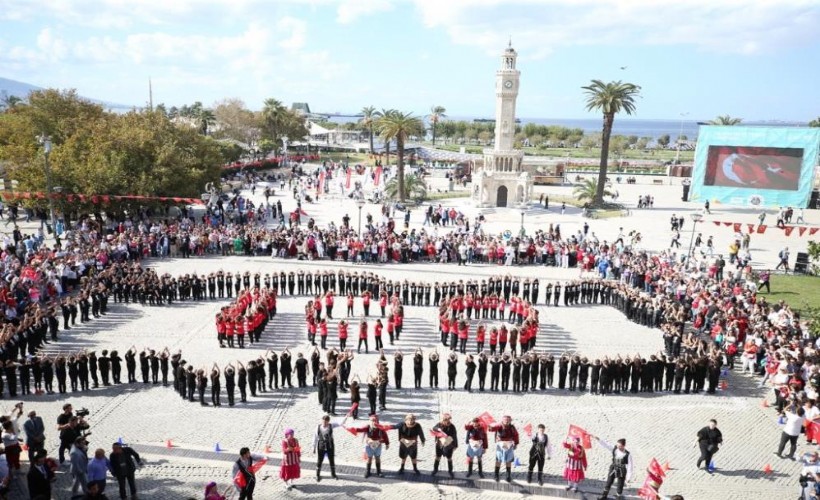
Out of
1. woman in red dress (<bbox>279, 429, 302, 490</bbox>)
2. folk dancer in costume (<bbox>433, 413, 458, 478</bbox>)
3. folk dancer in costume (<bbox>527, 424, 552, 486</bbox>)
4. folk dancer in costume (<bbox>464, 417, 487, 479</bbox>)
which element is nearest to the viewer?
woman in red dress (<bbox>279, 429, 302, 490</bbox>)

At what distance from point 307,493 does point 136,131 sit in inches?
1267

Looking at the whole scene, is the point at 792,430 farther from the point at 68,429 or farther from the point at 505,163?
the point at 505,163

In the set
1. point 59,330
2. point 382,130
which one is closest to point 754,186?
point 382,130

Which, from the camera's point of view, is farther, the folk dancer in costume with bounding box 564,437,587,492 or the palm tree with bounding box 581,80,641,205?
the palm tree with bounding box 581,80,641,205

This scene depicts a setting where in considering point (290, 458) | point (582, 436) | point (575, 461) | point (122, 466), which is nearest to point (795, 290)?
point (582, 436)

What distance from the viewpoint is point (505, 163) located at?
53.2m

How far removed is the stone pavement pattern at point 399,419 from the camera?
1156 centimetres

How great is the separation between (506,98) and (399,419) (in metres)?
42.5

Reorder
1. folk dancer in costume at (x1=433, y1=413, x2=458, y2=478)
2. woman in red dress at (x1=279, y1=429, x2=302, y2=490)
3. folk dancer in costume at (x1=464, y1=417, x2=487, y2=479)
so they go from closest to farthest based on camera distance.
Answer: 1. woman in red dress at (x1=279, y1=429, x2=302, y2=490)
2. folk dancer in costume at (x1=433, y1=413, x2=458, y2=478)
3. folk dancer in costume at (x1=464, y1=417, x2=487, y2=479)

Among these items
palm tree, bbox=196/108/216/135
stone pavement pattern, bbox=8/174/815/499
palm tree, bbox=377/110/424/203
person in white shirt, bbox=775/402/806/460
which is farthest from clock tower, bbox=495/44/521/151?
palm tree, bbox=196/108/216/135

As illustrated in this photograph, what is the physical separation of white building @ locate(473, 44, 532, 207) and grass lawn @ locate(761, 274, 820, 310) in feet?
81.0

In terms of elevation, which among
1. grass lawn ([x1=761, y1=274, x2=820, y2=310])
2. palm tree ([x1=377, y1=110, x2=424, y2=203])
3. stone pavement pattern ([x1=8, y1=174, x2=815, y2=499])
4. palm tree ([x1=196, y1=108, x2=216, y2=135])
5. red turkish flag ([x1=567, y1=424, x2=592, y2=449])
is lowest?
stone pavement pattern ([x1=8, y1=174, x2=815, y2=499])

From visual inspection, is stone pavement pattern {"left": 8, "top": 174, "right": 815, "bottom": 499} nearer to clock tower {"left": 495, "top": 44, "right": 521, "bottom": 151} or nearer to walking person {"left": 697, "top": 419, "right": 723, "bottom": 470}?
walking person {"left": 697, "top": 419, "right": 723, "bottom": 470}

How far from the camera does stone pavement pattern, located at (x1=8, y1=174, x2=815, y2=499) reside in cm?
1156
